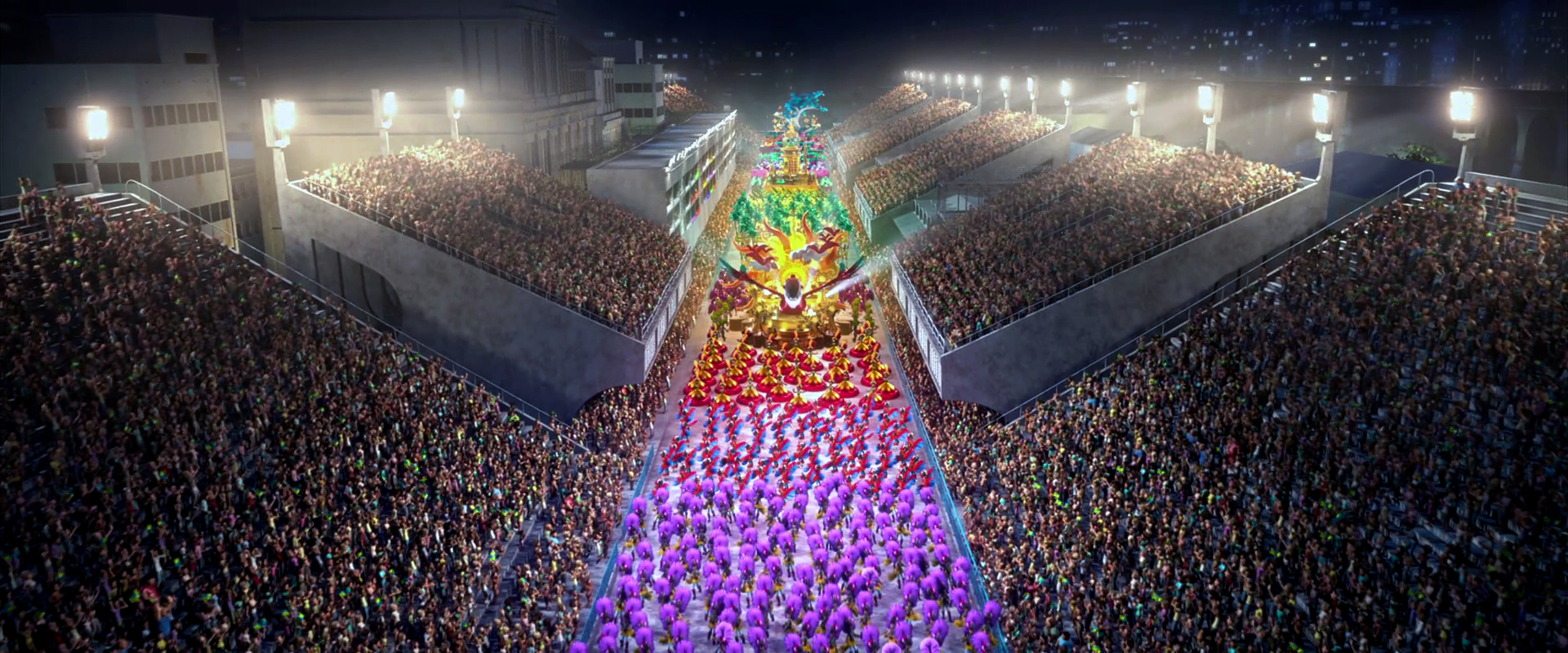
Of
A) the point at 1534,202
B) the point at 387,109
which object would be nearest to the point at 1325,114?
the point at 1534,202

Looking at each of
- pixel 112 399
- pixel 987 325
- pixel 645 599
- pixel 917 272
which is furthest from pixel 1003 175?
pixel 112 399

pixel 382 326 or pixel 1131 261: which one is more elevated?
pixel 1131 261

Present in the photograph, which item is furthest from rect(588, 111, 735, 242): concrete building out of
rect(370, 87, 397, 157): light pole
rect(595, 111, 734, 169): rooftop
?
rect(370, 87, 397, 157): light pole

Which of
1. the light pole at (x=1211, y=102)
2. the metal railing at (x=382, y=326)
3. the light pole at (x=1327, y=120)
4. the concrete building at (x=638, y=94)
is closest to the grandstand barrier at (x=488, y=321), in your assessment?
the metal railing at (x=382, y=326)

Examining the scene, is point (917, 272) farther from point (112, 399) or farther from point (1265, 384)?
point (112, 399)

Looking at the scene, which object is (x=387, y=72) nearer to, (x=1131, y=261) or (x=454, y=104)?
(x=454, y=104)

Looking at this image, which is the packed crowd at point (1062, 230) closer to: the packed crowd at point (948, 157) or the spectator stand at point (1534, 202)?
the spectator stand at point (1534, 202)
